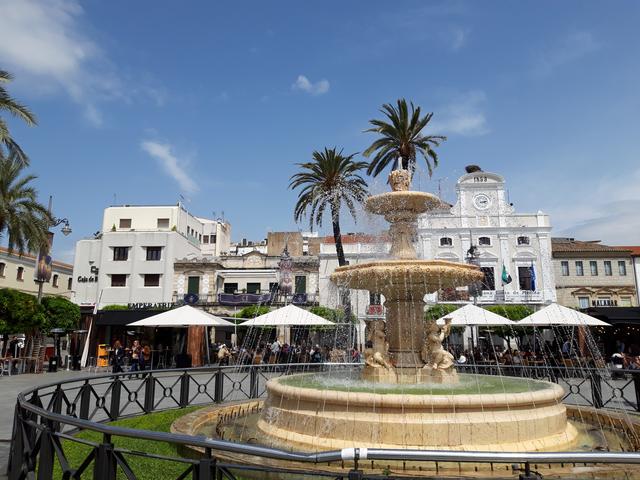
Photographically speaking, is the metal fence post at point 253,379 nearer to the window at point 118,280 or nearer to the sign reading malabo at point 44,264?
the sign reading malabo at point 44,264

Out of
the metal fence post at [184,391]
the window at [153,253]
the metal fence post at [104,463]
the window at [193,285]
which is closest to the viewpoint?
the metal fence post at [104,463]

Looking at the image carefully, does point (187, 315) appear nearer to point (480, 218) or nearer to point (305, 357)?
point (305, 357)

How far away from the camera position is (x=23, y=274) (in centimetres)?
5000

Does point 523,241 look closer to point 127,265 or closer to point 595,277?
point 595,277

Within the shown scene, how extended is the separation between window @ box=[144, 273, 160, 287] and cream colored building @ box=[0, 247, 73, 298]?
30.7ft

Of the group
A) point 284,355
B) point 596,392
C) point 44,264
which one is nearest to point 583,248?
point 284,355

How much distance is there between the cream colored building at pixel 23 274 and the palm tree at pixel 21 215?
18.1 metres

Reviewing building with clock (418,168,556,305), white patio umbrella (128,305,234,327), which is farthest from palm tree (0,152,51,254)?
building with clock (418,168,556,305)

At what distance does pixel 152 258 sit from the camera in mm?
46812

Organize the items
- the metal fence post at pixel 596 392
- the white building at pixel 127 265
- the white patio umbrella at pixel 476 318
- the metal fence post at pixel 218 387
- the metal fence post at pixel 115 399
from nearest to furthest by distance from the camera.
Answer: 1. the metal fence post at pixel 115 399
2. the metal fence post at pixel 596 392
3. the metal fence post at pixel 218 387
4. the white patio umbrella at pixel 476 318
5. the white building at pixel 127 265

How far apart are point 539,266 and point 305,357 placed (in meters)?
25.4

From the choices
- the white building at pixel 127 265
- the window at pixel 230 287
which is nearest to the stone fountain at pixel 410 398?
the window at pixel 230 287

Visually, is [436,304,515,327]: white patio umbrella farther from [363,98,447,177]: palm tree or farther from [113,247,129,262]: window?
[113,247,129,262]: window

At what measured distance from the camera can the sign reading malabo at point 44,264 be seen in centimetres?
2677
